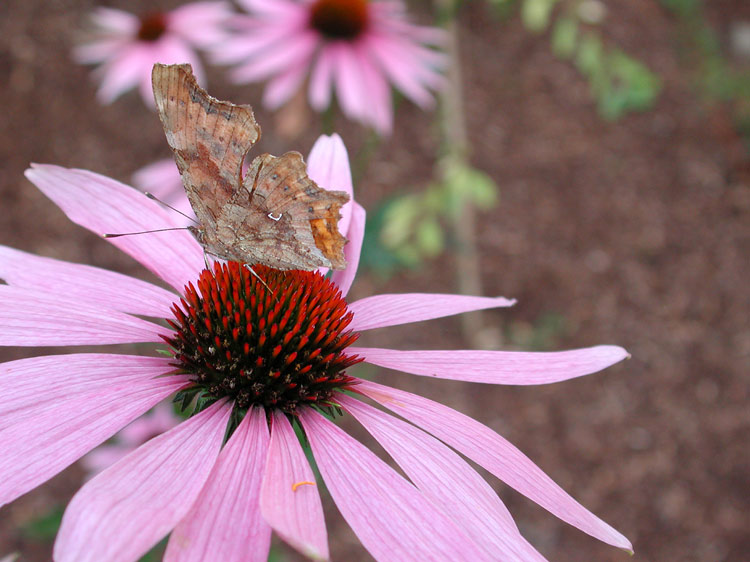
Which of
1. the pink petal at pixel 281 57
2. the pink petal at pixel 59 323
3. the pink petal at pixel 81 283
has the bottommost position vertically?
the pink petal at pixel 59 323

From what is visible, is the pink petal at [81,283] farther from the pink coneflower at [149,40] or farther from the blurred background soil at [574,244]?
the blurred background soil at [574,244]

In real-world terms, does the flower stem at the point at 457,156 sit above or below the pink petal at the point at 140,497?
above

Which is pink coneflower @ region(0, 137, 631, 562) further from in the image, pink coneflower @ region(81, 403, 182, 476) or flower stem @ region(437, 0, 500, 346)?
flower stem @ region(437, 0, 500, 346)

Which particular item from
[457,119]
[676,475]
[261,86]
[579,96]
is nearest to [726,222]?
[579,96]

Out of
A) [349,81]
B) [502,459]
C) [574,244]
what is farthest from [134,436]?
[574,244]

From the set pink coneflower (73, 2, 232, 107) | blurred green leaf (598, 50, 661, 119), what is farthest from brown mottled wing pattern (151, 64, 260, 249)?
blurred green leaf (598, 50, 661, 119)

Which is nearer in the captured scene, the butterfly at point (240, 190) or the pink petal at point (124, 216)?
the butterfly at point (240, 190)

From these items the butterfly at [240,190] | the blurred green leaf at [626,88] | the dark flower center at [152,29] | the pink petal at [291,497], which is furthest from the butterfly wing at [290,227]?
the blurred green leaf at [626,88]
